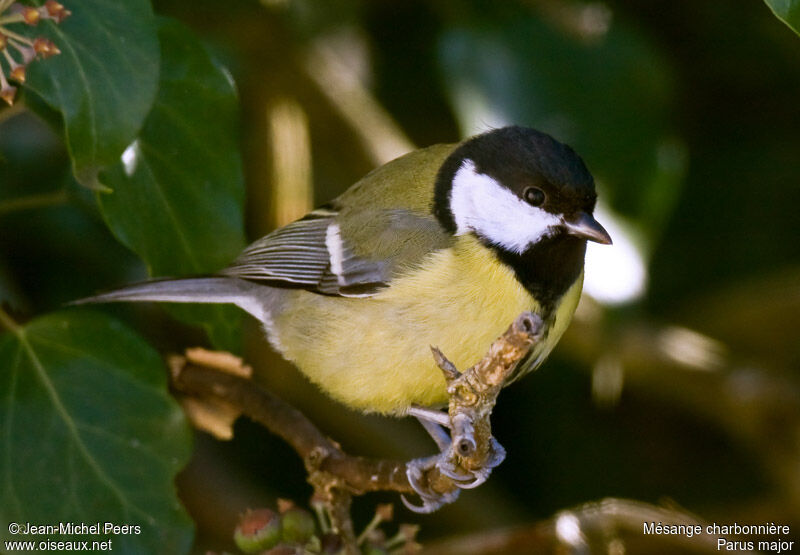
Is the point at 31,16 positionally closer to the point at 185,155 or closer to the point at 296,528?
the point at 185,155

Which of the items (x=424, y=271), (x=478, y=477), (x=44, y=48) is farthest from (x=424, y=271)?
(x=44, y=48)

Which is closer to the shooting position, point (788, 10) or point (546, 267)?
point (788, 10)

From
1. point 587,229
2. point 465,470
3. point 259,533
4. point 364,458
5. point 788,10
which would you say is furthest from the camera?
point 587,229

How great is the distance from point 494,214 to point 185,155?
55cm

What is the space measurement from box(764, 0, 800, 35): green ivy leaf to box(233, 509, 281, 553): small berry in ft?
3.00

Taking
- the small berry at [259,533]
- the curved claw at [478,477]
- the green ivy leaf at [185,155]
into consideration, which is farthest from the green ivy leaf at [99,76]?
the curved claw at [478,477]

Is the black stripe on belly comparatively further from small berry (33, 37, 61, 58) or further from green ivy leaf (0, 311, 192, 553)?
small berry (33, 37, 61, 58)

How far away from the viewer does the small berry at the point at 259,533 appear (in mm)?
1356

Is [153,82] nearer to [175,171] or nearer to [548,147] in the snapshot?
[175,171]

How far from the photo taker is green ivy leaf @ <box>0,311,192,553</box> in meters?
1.45

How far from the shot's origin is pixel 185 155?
158cm

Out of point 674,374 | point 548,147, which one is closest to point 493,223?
point 548,147

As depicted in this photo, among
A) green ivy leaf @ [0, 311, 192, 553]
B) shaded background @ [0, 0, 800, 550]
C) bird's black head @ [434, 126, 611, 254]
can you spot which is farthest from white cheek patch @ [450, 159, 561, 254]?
green ivy leaf @ [0, 311, 192, 553]

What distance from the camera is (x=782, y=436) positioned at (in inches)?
92.0
